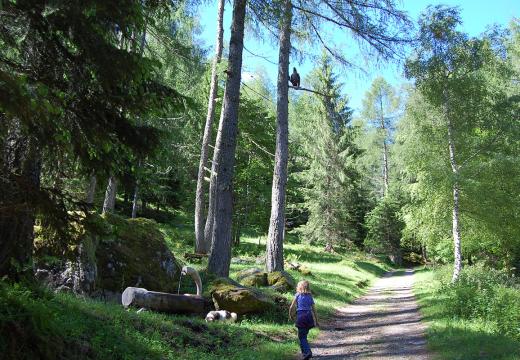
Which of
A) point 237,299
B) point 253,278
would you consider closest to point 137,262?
point 237,299

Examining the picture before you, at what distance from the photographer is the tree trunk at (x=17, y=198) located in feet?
11.8

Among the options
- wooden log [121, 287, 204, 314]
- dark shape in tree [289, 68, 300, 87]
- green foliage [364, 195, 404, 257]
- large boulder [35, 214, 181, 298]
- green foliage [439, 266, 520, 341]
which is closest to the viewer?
large boulder [35, 214, 181, 298]

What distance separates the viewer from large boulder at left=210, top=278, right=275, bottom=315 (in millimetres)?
9492

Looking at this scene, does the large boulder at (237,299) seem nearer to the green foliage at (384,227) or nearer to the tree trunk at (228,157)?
the tree trunk at (228,157)

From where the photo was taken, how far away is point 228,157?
1123 cm

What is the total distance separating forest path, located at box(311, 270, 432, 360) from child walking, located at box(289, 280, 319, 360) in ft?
2.38

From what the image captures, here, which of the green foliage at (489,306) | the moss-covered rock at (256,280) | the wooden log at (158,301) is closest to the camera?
the wooden log at (158,301)

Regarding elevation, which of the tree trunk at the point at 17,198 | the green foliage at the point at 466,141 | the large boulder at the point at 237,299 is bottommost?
the large boulder at the point at 237,299

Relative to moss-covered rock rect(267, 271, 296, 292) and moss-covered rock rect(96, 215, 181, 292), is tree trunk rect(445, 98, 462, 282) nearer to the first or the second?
moss-covered rock rect(267, 271, 296, 292)

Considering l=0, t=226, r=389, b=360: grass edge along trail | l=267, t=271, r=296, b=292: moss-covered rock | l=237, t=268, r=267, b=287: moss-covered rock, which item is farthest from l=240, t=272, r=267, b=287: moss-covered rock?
l=0, t=226, r=389, b=360: grass edge along trail

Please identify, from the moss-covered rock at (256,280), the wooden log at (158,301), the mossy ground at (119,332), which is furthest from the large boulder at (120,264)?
the moss-covered rock at (256,280)

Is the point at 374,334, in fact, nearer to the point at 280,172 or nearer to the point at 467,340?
the point at 467,340

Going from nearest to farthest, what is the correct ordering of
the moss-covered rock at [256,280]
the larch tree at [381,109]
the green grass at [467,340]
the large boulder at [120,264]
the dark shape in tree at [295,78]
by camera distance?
the green grass at [467,340] < the large boulder at [120,264] < the moss-covered rock at [256,280] < the dark shape in tree at [295,78] < the larch tree at [381,109]

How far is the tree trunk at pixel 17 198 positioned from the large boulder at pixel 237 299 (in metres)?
5.53
